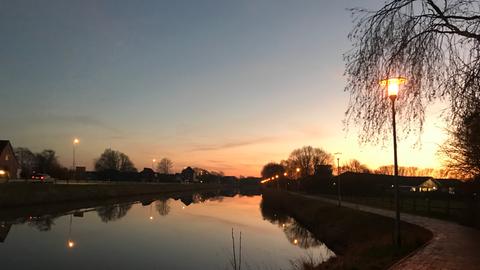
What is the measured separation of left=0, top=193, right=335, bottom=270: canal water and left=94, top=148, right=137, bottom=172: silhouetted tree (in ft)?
438

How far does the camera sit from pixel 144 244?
29438 mm

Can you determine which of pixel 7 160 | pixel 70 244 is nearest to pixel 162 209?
pixel 70 244

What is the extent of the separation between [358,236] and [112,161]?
159837 millimetres

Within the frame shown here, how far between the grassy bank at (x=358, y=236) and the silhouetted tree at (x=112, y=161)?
133 m

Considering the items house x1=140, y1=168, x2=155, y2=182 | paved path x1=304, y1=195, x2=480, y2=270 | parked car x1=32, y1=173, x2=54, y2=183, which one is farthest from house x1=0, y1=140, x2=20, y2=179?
house x1=140, y1=168, x2=155, y2=182

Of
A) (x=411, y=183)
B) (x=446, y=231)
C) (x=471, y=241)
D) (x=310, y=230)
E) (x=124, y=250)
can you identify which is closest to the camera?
(x=471, y=241)

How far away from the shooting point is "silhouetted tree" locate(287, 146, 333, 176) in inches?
6260

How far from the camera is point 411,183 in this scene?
132 metres

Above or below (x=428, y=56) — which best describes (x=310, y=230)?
below

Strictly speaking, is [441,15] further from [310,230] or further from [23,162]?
[23,162]

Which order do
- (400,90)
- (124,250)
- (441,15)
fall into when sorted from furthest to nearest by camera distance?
(124,250) < (400,90) < (441,15)

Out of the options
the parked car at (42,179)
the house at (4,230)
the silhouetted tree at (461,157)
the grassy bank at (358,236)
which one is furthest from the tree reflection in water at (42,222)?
the silhouetted tree at (461,157)

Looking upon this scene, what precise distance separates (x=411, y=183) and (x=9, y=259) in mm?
125479

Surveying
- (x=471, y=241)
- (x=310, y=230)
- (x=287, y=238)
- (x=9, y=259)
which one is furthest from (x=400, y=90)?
(x=310, y=230)
